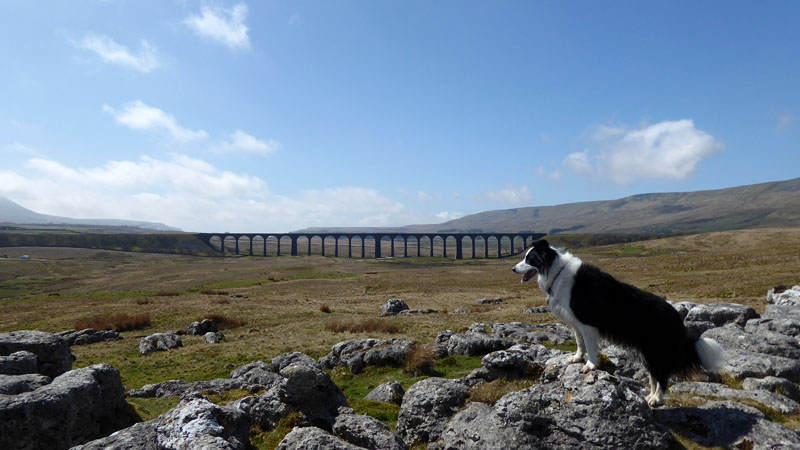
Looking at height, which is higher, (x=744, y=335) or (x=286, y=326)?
(x=744, y=335)

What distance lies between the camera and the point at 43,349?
1424cm

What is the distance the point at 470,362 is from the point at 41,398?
15.9m

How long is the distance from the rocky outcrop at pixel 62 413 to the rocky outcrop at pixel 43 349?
4.65 m

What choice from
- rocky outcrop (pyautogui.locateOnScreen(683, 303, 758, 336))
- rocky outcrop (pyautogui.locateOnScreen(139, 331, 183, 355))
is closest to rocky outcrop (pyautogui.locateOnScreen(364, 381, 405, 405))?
rocky outcrop (pyautogui.locateOnScreen(683, 303, 758, 336))

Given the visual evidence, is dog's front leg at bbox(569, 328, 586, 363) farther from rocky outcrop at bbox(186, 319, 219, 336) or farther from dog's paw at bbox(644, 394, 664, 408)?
rocky outcrop at bbox(186, 319, 219, 336)

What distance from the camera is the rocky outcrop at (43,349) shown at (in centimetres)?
1377

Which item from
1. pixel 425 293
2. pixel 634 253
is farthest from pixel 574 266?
pixel 634 253

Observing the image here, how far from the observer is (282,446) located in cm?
753

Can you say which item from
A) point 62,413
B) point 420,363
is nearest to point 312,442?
point 62,413

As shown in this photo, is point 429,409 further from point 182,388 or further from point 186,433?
point 182,388

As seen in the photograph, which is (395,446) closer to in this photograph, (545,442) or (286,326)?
(545,442)

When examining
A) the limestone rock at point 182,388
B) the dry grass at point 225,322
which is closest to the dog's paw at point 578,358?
the limestone rock at point 182,388

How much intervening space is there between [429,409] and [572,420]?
12.6ft

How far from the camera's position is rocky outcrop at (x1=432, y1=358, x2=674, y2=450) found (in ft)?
21.7
